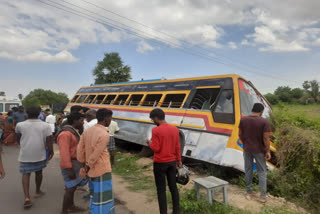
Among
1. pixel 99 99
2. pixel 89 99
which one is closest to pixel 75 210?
pixel 99 99

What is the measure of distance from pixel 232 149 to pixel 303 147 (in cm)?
155

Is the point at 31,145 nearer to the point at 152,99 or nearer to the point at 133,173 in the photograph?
the point at 133,173

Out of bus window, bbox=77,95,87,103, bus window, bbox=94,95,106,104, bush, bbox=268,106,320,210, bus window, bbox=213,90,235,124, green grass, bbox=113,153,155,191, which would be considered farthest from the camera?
bus window, bbox=77,95,87,103

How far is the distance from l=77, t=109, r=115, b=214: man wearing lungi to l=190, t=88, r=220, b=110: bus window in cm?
401

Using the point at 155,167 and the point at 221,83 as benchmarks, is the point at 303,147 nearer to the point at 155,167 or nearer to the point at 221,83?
the point at 221,83

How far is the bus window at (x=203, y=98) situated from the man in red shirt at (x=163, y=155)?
3.30m

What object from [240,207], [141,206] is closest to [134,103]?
[141,206]

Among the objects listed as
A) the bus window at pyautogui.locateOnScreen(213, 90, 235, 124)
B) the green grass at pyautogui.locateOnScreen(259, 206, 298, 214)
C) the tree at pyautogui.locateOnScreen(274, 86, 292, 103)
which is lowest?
the green grass at pyautogui.locateOnScreen(259, 206, 298, 214)

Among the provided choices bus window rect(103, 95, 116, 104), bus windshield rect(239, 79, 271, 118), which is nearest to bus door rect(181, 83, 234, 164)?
Answer: bus windshield rect(239, 79, 271, 118)

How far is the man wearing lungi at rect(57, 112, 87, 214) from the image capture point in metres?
3.46

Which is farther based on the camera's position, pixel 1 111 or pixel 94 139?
pixel 1 111

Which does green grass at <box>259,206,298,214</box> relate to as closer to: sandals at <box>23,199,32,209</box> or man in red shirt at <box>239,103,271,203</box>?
man in red shirt at <box>239,103,271,203</box>

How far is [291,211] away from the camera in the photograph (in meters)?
3.61

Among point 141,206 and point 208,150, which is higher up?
point 208,150
